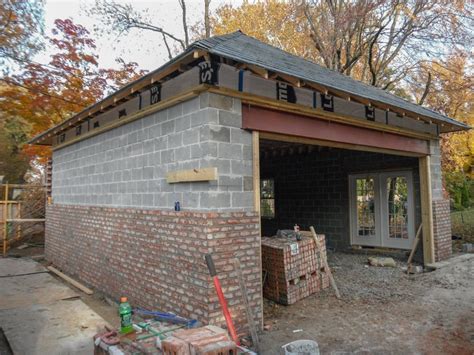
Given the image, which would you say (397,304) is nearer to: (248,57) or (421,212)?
(421,212)

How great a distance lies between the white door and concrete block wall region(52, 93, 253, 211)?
246 inches

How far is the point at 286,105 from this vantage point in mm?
4914

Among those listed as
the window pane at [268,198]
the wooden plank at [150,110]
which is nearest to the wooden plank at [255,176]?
the wooden plank at [150,110]

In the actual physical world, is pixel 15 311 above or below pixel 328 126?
below

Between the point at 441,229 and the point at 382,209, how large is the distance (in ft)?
5.03

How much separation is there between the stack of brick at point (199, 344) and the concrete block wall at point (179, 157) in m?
1.46

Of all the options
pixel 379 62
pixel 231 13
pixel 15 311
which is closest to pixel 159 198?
pixel 15 311

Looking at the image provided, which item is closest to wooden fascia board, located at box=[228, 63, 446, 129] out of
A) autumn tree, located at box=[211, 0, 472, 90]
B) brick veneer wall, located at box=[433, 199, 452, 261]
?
brick veneer wall, located at box=[433, 199, 452, 261]

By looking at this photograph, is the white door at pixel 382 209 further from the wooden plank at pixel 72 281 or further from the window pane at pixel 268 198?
the wooden plank at pixel 72 281

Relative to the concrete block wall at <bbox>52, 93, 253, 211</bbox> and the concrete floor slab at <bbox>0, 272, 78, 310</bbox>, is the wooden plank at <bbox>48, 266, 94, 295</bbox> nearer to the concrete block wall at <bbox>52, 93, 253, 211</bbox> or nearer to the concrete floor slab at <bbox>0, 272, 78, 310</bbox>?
the concrete floor slab at <bbox>0, 272, 78, 310</bbox>

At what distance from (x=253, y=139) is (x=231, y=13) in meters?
17.3

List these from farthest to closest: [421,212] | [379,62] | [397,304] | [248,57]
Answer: [379,62] < [421,212] < [397,304] < [248,57]

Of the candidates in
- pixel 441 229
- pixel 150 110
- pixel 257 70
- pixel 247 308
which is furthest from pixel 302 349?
pixel 441 229

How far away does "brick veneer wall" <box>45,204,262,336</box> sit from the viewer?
4.15 m
